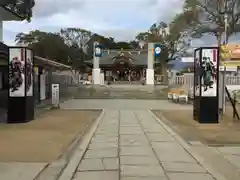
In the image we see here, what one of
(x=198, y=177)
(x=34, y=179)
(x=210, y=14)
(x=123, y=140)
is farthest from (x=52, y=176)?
(x=210, y=14)

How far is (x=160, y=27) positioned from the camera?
3135 inches

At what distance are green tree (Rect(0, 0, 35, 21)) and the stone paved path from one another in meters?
12.0

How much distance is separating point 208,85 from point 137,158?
→ 340 inches

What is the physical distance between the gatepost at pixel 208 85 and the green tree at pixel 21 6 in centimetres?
1091

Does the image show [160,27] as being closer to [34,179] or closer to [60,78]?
[60,78]

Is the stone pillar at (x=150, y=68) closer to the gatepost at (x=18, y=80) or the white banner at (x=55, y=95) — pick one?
the white banner at (x=55, y=95)

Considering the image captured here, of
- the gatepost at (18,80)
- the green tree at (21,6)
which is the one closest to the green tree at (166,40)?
the green tree at (21,6)

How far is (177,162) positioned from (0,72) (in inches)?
781

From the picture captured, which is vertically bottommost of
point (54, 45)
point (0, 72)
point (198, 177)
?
point (198, 177)

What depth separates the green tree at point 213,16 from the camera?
5055cm

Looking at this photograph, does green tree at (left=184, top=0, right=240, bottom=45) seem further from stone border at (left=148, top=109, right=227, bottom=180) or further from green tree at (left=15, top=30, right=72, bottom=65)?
stone border at (left=148, top=109, right=227, bottom=180)

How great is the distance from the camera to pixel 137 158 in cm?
893

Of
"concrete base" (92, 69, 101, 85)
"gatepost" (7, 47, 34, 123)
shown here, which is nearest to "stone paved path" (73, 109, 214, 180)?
"gatepost" (7, 47, 34, 123)

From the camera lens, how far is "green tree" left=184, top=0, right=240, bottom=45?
50547 mm
